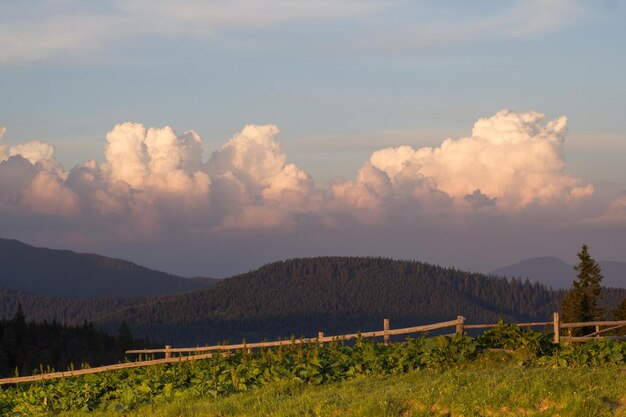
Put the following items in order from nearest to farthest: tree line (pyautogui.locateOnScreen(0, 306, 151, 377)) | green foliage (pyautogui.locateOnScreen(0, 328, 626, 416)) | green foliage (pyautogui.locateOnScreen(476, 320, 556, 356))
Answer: green foliage (pyautogui.locateOnScreen(0, 328, 626, 416))
green foliage (pyautogui.locateOnScreen(476, 320, 556, 356))
tree line (pyautogui.locateOnScreen(0, 306, 151, 377))

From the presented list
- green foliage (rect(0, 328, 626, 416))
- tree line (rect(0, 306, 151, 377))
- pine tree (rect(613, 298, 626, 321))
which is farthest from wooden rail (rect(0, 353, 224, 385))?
tree line (rect(0, 306, 151, 377))

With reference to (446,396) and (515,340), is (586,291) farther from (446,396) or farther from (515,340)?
(446,396)

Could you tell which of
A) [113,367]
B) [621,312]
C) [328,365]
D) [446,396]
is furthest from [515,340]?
[621,312]

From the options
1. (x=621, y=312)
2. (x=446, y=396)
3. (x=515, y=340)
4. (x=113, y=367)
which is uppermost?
(x=621, y=312)

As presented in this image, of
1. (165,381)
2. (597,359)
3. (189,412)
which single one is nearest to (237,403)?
(189,412)

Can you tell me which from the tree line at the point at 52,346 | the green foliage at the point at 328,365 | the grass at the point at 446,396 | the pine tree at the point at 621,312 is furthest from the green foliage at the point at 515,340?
the tree line at the point at 52,346

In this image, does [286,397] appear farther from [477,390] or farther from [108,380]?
[108,380]

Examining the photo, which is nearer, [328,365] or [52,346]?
[328,365]

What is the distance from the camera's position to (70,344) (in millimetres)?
115750

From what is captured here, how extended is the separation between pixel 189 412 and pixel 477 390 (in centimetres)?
645

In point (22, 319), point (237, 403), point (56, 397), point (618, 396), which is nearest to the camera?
point (618, 396)

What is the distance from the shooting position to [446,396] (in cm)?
1734

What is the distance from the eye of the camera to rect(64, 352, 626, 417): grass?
54.7 feet

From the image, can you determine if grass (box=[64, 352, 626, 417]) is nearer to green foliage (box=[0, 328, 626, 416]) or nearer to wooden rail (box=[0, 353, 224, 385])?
green foliage (box=[0, 328, 626, 416])
